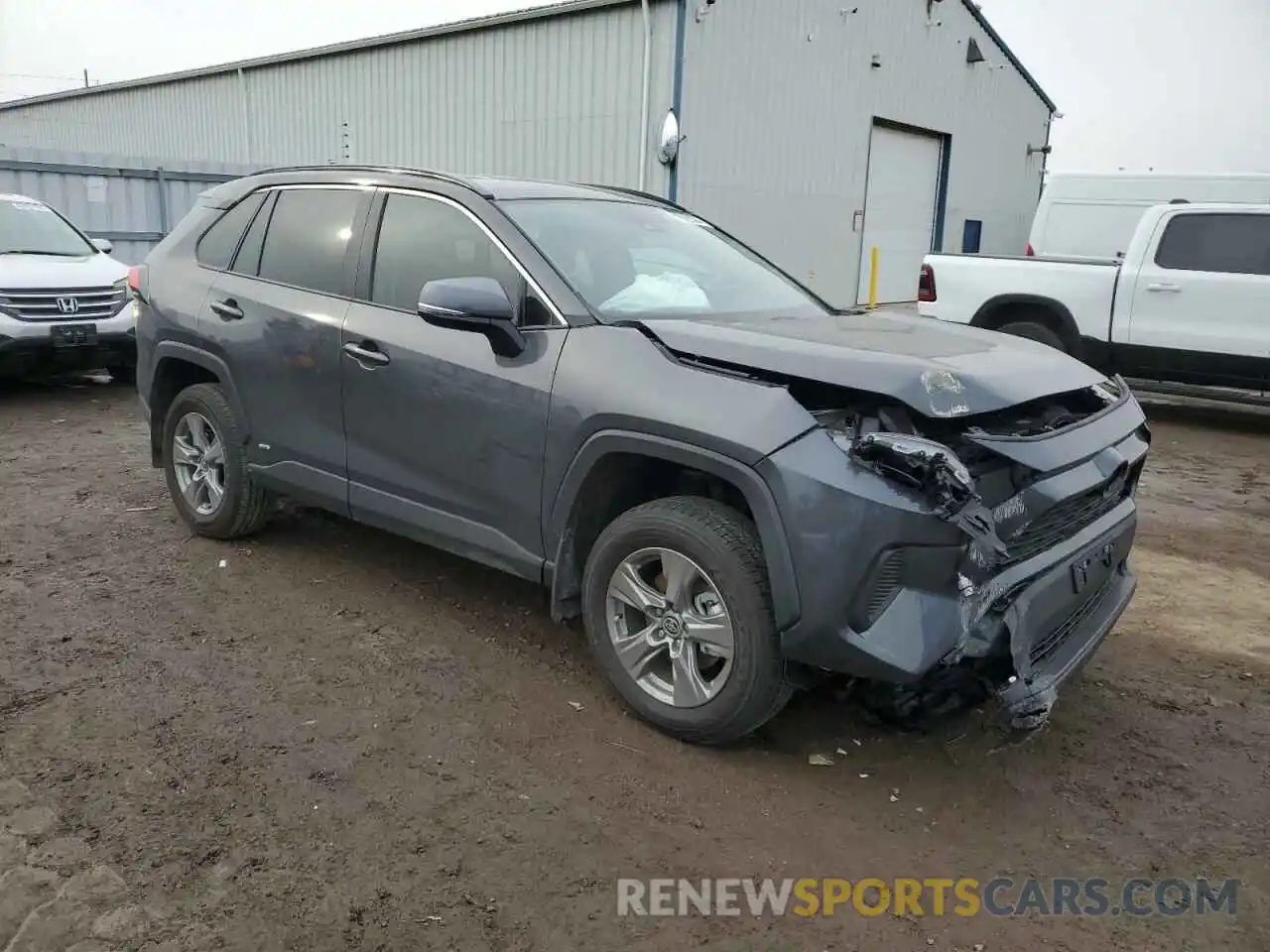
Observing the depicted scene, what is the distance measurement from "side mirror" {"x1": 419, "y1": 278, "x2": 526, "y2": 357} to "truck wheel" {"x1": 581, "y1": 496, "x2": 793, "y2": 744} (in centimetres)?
78

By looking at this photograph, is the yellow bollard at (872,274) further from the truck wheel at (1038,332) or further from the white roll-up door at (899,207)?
the truck wheel at (1038,332)

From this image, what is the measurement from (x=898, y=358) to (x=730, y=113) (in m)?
12.0

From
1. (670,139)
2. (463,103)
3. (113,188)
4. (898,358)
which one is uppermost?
(463,103)

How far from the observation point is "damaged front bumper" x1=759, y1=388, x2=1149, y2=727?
2744 mm

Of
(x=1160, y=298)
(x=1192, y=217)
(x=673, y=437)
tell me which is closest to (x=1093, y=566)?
(x=673, y=437)

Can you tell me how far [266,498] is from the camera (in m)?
4.95

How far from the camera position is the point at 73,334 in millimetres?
8617

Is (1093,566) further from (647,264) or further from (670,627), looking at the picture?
(647,264)

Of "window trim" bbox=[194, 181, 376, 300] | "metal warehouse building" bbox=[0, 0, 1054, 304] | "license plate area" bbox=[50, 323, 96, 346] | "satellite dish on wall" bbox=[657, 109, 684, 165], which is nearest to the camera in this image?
"window trim" bbox=[194, 181, 376, 300]

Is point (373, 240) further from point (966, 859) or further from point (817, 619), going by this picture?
point (966, 859)

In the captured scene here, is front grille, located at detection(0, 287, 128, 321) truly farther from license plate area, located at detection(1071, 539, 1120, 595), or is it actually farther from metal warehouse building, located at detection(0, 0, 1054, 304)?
license plate area, located at detection(1071, 539, 1120, 595)

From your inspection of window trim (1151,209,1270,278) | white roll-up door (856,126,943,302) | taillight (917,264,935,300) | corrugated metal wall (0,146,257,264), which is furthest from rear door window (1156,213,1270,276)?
corrugated metal wall (0,146,257,264)

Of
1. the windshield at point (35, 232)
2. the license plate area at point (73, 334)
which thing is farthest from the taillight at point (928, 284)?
the windshield at point (35, 232)

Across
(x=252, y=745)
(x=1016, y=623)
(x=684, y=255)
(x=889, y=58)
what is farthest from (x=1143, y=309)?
(x=889, y=58)
